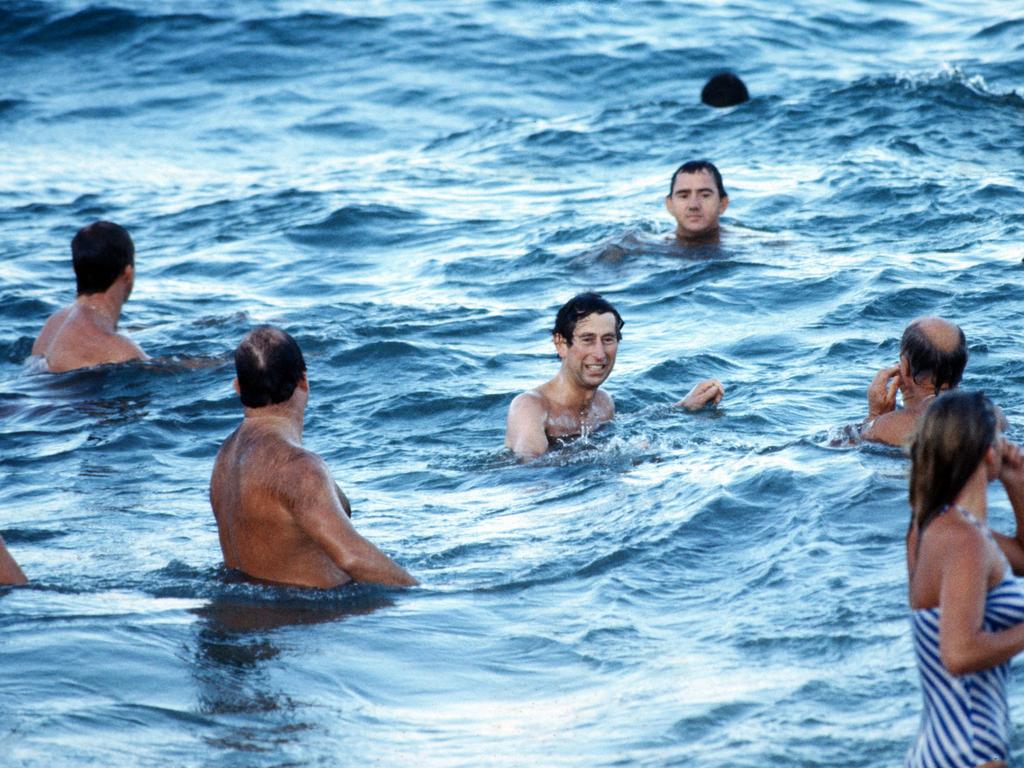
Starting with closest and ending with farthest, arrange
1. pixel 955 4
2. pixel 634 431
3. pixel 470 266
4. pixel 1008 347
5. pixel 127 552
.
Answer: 1. pixel 127 552
2. pixel 634 431
3. pixel 1008 347
4. pixel 470 266
5. pixel 955 4

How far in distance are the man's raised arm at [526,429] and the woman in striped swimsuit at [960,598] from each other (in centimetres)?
539

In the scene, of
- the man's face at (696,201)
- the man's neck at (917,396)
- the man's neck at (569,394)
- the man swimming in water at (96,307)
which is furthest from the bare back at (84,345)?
the man's neck at (917,396)

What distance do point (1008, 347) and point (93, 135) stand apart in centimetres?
1517

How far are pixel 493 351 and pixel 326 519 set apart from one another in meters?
5.86

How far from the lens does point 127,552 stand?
8.18 m

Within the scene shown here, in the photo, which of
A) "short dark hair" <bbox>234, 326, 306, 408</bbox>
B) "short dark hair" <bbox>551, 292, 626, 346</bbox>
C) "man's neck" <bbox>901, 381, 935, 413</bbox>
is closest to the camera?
"short dark hair" <bbox>234, 326, 306, 408</bbox>

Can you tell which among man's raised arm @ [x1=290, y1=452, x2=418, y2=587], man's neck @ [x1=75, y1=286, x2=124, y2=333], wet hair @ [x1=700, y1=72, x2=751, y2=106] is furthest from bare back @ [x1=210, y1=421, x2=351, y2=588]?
wet hair @ [x1=700, y1=72, x2=751, y2=106]

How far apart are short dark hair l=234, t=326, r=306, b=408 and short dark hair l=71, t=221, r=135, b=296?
4815mm

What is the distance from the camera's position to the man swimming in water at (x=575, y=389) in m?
9.69

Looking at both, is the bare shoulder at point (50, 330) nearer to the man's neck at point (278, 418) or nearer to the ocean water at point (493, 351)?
the ocean water at point (493, 351)

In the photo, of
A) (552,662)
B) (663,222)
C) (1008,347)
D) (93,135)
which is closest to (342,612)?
(552,662)

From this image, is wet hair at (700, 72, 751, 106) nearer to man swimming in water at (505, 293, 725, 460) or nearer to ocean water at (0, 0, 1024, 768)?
ocean water at (0, 0, 1024, 768)

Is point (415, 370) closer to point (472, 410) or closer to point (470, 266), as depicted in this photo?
point (472, 410)

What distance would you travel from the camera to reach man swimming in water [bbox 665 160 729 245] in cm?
1445
